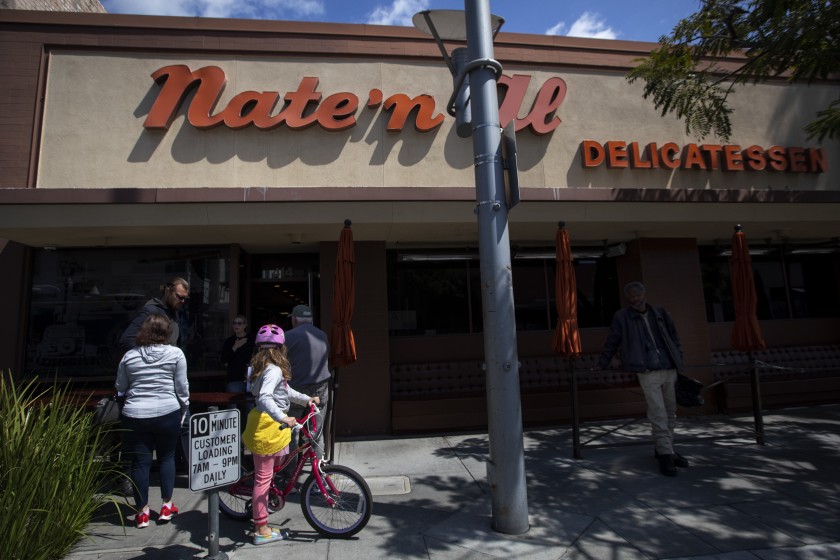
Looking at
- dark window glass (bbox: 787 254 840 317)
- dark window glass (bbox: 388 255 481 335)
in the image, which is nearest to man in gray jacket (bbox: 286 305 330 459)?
dark window glass (bbox: 388 255 481 335)

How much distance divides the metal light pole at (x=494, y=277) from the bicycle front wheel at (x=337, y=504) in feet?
3.56

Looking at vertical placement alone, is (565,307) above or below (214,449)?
above

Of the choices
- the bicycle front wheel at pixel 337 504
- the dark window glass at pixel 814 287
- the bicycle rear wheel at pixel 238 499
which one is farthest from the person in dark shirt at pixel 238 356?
the dark window glass at pixel 814 287

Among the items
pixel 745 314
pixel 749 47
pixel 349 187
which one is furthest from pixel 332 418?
pixel 749 47

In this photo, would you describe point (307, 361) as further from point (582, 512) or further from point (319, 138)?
point (319, 138)

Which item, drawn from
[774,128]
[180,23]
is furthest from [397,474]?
[774,128]

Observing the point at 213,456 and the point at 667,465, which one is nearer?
the point at 213,456

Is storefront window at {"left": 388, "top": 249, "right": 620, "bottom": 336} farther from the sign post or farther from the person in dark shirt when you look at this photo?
the sign post

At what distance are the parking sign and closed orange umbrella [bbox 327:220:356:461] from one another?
7.89 feet

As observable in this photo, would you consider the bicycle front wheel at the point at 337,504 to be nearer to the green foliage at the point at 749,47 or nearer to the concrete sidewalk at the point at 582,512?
the concrete sidewalk at the point at 582,512

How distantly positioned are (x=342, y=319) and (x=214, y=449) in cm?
277

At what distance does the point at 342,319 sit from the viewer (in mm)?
6133

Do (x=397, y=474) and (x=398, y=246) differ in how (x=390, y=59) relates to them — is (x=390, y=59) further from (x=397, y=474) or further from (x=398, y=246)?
(x=397, y=474)

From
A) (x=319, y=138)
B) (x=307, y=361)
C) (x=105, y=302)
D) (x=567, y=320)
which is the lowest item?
(x=307, y=361)
